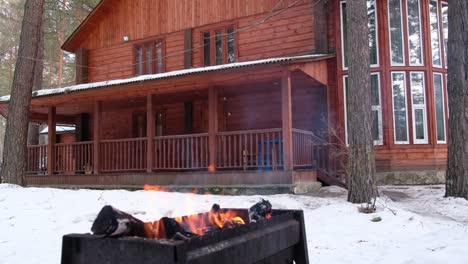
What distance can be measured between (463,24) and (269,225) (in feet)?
30.6

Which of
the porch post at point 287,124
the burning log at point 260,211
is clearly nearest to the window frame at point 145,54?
the porch post at point 287,124

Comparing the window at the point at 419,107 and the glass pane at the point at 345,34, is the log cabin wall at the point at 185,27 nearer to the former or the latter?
the glass pane at the point at 345,34

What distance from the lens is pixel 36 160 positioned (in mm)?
15859

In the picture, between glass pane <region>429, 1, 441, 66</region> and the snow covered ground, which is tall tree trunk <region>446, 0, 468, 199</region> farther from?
glass pane <region>429, 1, 441, 66</region>

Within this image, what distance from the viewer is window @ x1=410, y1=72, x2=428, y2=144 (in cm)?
1281

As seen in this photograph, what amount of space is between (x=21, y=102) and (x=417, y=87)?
11.1 meters

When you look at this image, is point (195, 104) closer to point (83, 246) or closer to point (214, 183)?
point (214, 183)

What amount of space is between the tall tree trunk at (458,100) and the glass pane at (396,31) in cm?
234

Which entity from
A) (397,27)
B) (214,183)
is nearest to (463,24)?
(397,27)

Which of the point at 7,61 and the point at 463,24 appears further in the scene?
the point at 7,61

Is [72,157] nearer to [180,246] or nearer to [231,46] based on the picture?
[231,46]

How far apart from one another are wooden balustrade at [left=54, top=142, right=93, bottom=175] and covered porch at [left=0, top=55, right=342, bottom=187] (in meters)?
0.03

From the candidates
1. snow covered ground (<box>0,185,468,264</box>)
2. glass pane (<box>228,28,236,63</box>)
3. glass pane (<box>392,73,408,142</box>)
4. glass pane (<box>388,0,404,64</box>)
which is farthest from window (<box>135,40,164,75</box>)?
glass pane (<box>392,73,408,142</box>)

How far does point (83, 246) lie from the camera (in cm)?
273
